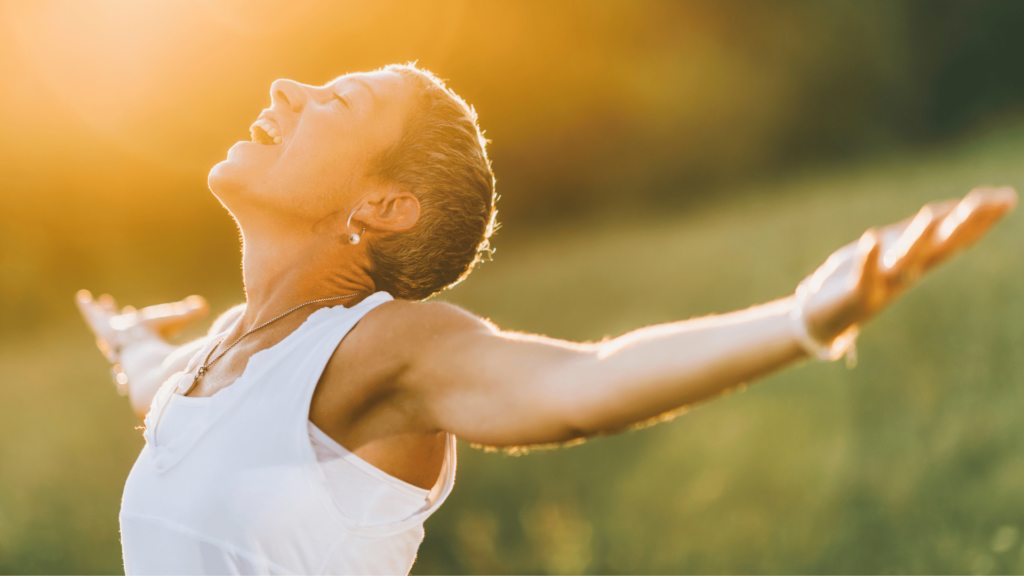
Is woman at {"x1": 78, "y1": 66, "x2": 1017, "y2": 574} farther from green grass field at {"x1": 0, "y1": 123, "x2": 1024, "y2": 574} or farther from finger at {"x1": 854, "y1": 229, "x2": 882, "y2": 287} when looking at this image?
green grass field at {"x1": 0, "y1": 123, "x2": 1024, "y2": 574}

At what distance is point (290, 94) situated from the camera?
1.72 metres

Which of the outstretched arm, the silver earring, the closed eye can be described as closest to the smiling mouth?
the closed eye

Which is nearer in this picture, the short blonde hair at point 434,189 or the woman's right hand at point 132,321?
the short blonde hair at point 434,189

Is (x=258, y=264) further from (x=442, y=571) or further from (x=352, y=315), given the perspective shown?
(x=442, y=571)

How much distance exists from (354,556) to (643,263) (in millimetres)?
5592

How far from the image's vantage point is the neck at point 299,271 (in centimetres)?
166

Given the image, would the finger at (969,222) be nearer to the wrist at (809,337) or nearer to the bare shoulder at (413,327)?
the wrist at (809,337)

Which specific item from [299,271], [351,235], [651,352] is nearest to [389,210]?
[351,235]

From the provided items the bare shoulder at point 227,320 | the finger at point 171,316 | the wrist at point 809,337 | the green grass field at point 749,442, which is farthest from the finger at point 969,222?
the green grass field at point 749,442

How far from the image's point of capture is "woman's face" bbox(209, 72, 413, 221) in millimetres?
1630

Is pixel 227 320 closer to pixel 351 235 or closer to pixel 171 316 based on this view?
pixel 351 235

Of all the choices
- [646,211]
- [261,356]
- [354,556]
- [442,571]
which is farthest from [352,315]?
[646,211]

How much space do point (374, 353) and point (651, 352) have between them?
0.52m

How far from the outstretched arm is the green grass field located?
4.24 metres
